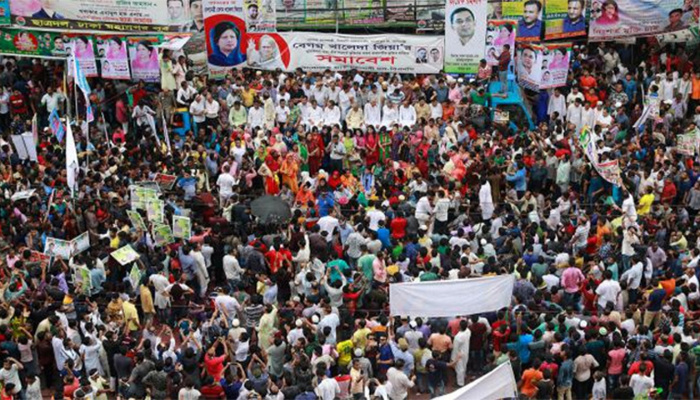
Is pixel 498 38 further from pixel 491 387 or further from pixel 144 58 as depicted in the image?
pixel 491 387

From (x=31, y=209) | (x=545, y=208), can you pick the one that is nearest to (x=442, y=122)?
(x=545, y=208)

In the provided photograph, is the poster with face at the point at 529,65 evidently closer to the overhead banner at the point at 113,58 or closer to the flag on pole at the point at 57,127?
the overhead banner at the point at 113,58

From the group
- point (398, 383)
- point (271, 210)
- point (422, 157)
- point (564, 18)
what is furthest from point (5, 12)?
point (398, 383)

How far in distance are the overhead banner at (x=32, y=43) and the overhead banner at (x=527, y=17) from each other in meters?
10.3

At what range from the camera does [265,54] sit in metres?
27.5

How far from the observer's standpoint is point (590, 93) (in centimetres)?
2614

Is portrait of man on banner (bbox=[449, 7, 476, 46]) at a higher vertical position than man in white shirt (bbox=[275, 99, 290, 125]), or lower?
higher

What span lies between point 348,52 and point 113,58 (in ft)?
17.4

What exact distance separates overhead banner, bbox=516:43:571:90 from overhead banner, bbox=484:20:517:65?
1.50 ft

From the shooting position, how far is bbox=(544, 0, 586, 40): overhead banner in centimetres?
2753

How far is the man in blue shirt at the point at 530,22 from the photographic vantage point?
27344mm

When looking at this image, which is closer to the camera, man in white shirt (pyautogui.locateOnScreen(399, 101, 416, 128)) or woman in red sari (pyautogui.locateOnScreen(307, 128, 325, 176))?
woman in red sari (pyautogui.locateOnScreen(307, 128, 325, 176))

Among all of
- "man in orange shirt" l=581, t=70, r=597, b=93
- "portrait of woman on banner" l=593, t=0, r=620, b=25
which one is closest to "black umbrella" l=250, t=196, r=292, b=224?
"man in orange shirt" l=581, t=70, r=597, b=93

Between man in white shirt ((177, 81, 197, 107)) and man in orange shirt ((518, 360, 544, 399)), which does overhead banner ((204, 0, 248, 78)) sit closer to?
man in white shirt ((177, 81, 197, 107))
